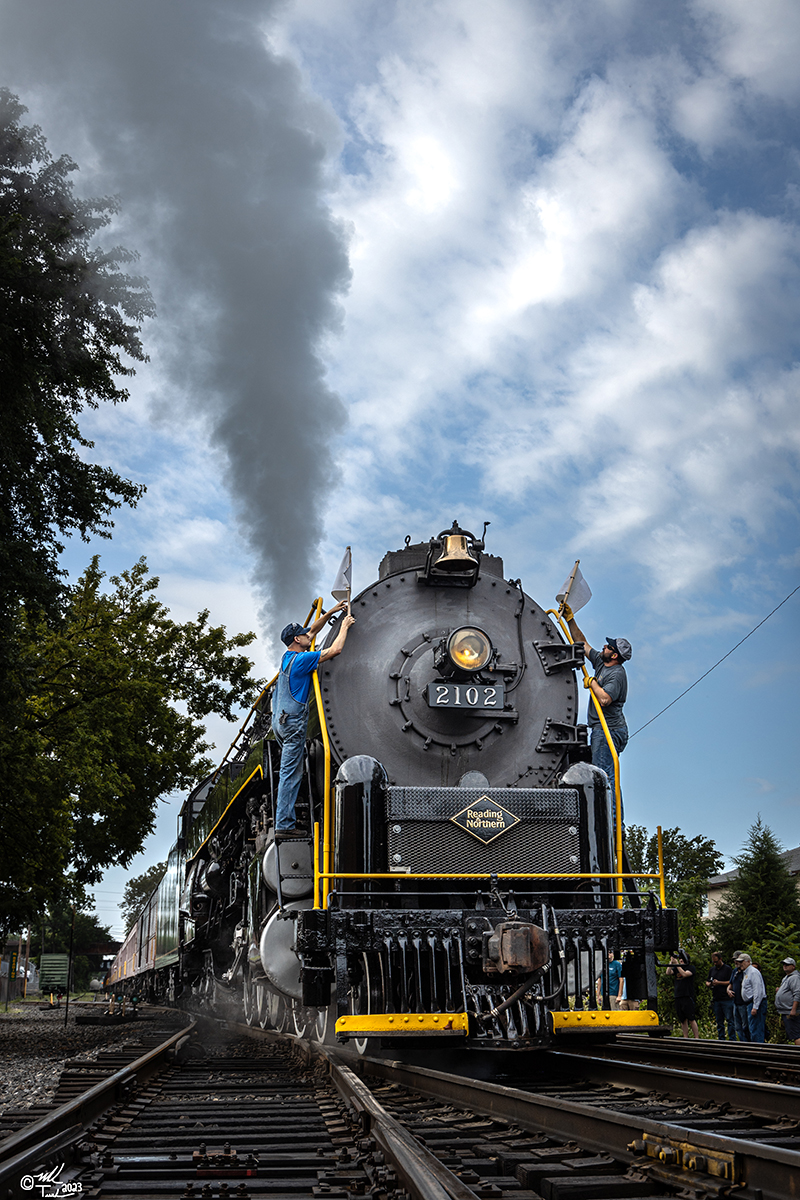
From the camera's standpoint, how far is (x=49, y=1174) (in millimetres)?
3002

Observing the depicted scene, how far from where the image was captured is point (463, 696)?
22.9 feet

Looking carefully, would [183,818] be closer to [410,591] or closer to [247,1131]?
[410,591]

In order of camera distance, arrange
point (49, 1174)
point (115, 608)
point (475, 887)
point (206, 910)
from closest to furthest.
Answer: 1. point (49, 1174)
2. point (475, 887)
3. point (206, 910)
4. point (115, 608)

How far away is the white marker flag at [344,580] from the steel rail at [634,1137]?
342 cm

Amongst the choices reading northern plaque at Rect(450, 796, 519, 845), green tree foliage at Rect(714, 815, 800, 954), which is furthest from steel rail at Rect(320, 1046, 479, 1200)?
green tree foliage at Rect(714, 815, 800, 954)

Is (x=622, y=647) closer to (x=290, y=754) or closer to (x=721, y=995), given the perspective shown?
(x=290, y=754)

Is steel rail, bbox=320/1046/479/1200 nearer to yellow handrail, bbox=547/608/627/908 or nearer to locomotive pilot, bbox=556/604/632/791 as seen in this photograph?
yellow handrail, bbox=547/608/627/908

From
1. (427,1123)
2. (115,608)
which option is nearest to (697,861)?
(115,608)

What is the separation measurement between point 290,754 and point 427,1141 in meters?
3.49

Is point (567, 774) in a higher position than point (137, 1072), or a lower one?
higher

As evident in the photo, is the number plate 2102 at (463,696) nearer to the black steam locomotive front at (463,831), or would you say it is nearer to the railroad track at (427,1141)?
the black steam locomotive front at (463,831)

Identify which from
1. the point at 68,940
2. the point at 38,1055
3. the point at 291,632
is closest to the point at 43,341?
the point at 291,632

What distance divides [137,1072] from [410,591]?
3668 millimetres

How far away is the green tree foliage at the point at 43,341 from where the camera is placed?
9469 mm
